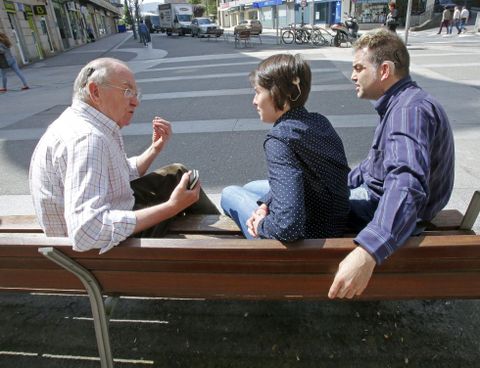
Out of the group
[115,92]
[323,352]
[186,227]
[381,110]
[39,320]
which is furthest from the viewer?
[39,320]

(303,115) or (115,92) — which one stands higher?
(115,92)

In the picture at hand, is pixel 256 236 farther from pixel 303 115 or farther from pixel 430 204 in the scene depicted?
pixel 430 204

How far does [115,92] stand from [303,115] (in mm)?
873

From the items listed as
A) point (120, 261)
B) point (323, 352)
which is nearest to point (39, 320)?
point (120, 261)

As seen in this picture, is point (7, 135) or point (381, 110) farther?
Result: point (7, 135)

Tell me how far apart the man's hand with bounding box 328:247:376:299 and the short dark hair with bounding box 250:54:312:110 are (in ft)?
Answer: 2.28

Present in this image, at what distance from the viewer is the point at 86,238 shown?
143 cm

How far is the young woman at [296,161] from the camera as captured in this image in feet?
4.74

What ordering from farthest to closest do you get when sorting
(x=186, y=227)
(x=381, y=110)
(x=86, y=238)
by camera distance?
(x=186, y=227) < (x=381, y=110) < (x=86, y=238)

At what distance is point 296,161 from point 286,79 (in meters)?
0.37

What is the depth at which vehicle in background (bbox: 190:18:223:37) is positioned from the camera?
3275 centimetres

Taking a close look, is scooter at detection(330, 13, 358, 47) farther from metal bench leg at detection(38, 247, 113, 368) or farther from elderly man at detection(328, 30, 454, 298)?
metal bench leg at detection(38, 247, 113, 368)

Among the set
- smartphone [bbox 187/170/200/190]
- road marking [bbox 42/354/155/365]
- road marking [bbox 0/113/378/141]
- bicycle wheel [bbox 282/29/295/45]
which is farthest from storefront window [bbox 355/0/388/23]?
road marking [bbox 42/354/155/365]

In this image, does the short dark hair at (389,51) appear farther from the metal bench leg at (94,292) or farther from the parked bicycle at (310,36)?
the parked bicycle at (310,36)
